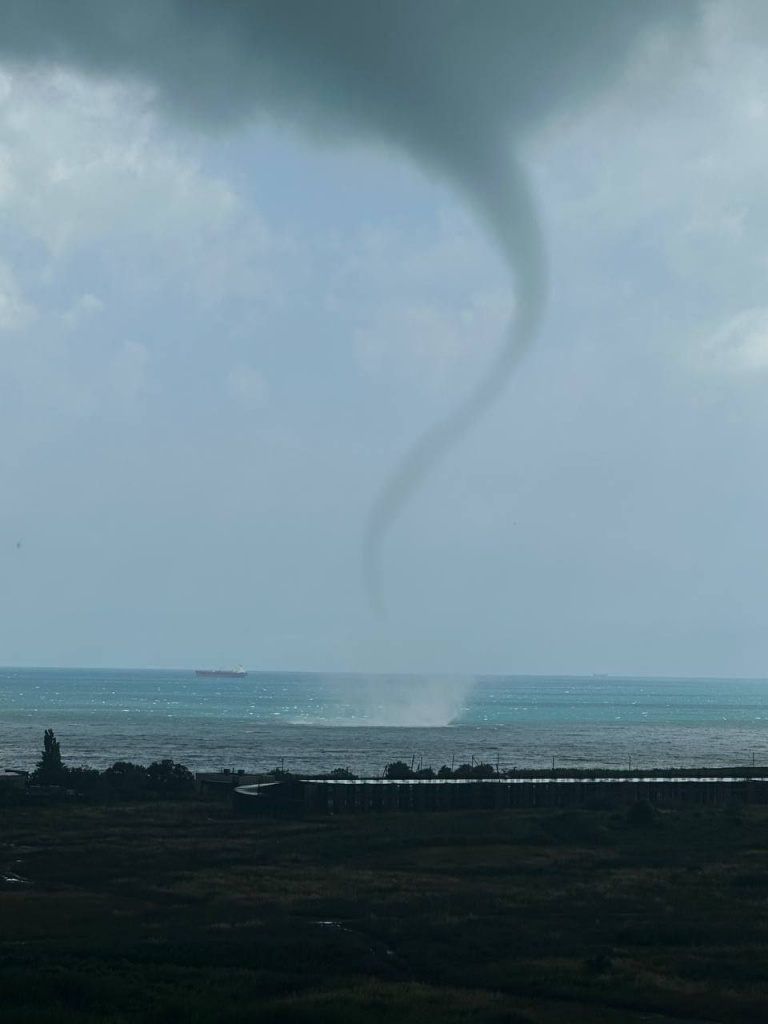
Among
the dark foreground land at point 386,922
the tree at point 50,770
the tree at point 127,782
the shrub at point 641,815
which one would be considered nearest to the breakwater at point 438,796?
the tree at point 127,782

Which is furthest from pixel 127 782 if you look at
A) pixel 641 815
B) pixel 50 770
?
pixel 641 815

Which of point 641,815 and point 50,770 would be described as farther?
point 50,770

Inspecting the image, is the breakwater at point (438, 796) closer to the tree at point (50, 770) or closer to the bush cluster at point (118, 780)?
the bush cluster at point (118, 780)

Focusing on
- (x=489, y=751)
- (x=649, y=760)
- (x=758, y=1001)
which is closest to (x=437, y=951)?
(x=758, y=1001)

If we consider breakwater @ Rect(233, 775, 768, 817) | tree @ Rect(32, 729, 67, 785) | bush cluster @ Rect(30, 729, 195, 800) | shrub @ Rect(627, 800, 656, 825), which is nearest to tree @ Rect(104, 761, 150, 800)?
bush cluster @ Rect(30, 729, 195, 800)

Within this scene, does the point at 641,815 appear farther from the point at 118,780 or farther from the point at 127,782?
the point at 118,780
